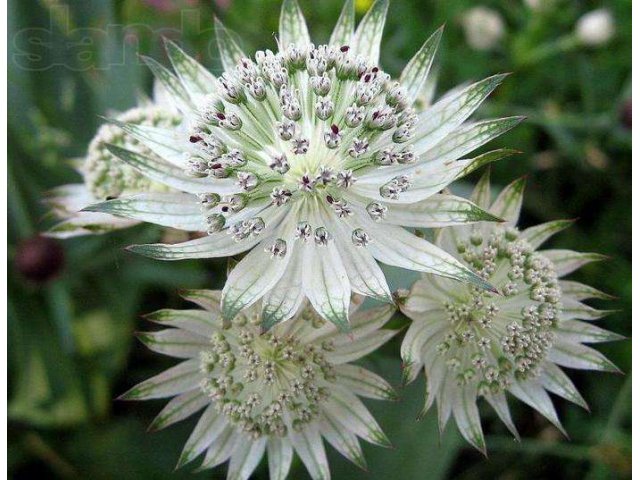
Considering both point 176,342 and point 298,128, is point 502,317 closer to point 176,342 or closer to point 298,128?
point 298,128

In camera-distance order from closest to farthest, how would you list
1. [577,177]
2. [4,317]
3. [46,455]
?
[4,317] → [46,455] → [577,177]

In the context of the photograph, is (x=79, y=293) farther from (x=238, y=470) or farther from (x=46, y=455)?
(x=238, y=470)

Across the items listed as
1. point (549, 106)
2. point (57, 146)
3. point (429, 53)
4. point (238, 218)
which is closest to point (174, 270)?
point (57, 146)

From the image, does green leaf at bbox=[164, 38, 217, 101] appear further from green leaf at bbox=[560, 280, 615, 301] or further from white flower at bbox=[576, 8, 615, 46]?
white flower at bbox=[576, 8, 615, 46]

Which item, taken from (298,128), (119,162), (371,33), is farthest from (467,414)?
(119,162)

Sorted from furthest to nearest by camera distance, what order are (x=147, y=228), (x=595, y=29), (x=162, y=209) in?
1. (x=595, y=29)
2. (x=147, y=228)
3. (x=162, y=209)

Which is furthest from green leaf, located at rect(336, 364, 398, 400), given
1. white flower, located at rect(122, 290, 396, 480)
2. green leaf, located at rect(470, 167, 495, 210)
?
green leaf, located at rect(470, 167, 495, 210)
